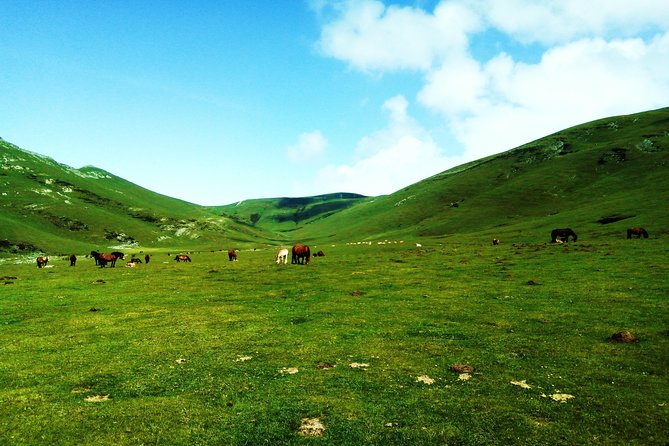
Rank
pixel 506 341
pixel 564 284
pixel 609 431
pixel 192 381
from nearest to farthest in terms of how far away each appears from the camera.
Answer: pixel 609 431 → pixel 192 381 → pixel 506 341 → pixel 564 284

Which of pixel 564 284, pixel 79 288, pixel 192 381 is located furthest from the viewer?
pixel 79 288

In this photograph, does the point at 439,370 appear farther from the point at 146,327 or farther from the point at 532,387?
the point at 146,327

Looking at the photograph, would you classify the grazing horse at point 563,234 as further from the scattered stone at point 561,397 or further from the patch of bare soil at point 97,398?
the patch of bare soil at point 97,398

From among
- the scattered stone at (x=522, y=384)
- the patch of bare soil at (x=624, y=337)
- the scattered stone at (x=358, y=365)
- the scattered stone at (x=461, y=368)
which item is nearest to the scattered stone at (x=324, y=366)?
the scattered stone at (x=358, y=365)

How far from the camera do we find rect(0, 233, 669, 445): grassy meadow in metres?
10.2

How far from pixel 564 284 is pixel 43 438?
35.1 metres

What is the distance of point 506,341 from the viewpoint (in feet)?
57.6

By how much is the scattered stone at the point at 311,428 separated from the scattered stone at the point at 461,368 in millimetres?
6447

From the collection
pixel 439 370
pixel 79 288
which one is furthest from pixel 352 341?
pixel 79 288

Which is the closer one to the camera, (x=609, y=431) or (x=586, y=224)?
(x=609, y=431)

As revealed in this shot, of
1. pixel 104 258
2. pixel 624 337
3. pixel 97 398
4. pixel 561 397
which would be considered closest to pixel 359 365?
pixel 561 397

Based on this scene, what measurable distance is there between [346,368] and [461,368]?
15.2 ft

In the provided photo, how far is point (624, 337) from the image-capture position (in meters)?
16.7

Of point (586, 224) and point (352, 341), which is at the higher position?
point (586, 224)
